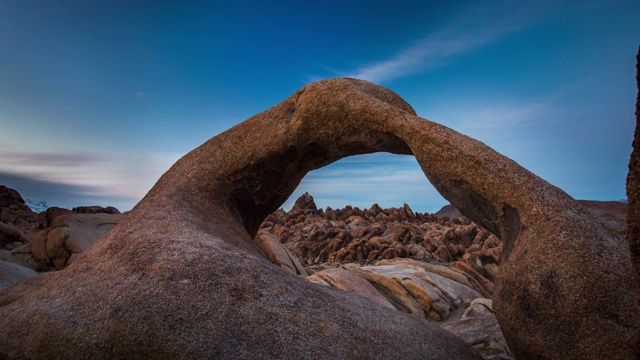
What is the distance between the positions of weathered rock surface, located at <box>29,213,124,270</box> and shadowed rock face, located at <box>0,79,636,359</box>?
13.4 metres

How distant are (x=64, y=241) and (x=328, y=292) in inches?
670

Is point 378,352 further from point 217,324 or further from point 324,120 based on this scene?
point 324,120

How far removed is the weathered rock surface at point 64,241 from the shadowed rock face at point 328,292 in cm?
1344

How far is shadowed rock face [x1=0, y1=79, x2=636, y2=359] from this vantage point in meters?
4.52

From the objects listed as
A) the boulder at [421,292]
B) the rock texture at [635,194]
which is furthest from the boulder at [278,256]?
the rock texture at [635,194]

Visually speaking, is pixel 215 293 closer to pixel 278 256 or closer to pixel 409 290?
pixel 409 290

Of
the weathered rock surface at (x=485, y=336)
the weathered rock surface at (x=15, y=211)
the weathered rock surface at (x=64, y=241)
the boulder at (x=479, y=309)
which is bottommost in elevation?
the boulder at (x=479, y=309)

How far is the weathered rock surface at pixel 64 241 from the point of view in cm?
1819

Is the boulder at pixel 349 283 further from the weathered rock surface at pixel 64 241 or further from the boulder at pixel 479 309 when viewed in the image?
the weathered rock surface at pixel 64 241

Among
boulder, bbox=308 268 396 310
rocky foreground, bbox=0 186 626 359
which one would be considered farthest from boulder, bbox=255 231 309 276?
boulder, bbox=308 268 396 310

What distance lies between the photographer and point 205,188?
7.89 m

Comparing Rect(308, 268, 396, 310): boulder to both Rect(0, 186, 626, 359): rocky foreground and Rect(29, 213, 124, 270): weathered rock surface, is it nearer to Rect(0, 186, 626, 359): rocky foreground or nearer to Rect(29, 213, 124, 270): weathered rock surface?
Rect(0, 186, 626, 359): rocky foreground

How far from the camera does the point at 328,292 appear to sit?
19.4 feet

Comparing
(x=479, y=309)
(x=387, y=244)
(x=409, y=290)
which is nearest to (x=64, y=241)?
(x=409, y=290)
